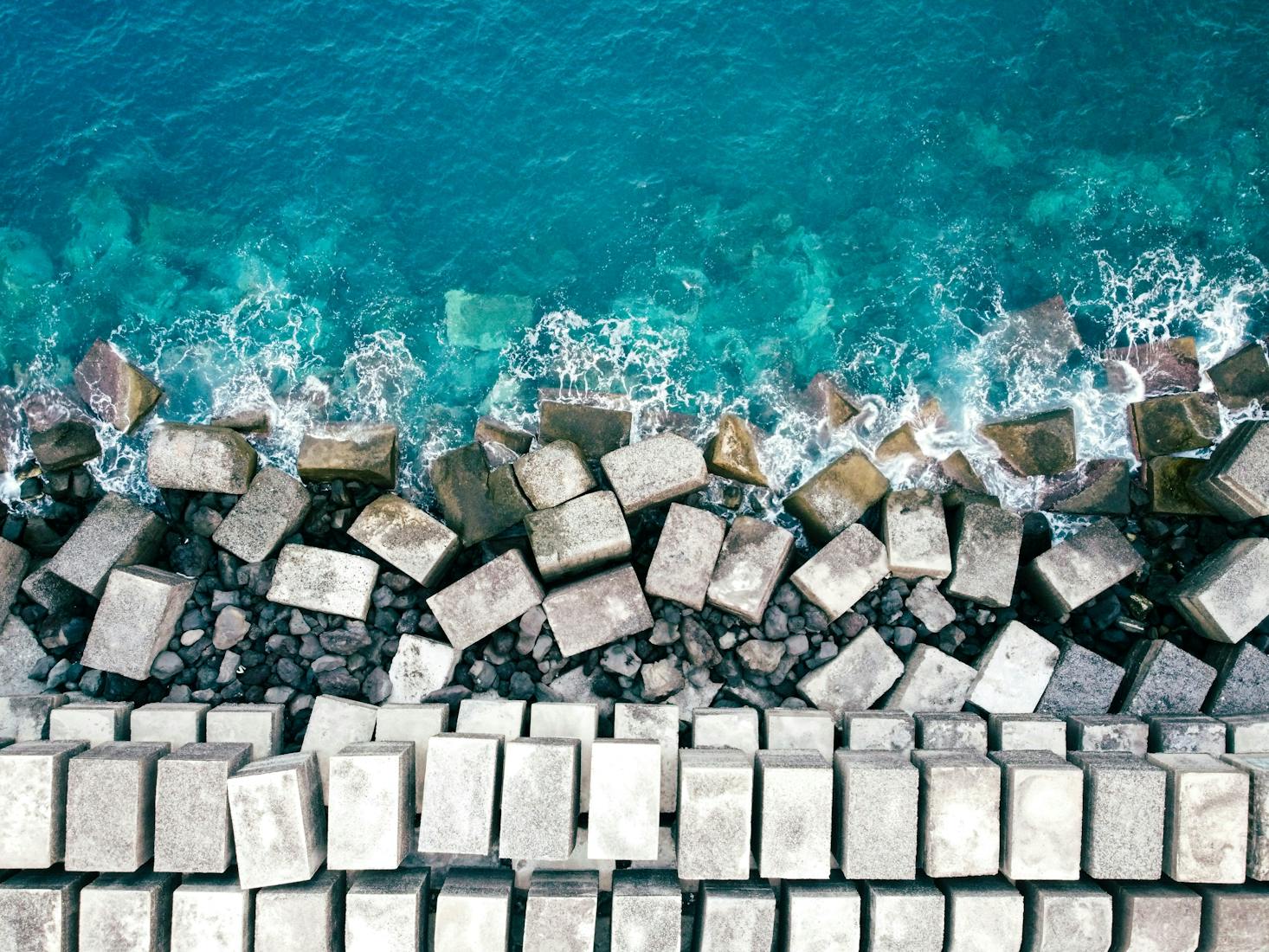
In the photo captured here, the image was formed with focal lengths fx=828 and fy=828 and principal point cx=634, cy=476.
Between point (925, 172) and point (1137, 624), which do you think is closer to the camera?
point (1137, 624)

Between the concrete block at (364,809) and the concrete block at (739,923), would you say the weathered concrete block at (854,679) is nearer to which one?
the concrete block at (739,923)

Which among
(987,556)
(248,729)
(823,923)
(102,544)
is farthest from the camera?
(102,544)

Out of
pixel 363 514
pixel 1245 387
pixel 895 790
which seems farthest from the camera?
pixel 1245 387

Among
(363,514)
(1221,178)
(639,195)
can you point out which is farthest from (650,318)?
(1221,178)

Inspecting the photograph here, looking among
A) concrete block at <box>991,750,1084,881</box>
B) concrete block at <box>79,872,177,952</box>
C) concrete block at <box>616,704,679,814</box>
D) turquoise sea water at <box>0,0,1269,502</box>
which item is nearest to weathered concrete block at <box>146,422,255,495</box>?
turquoise sea water at <box>0,0,1269,502</box>

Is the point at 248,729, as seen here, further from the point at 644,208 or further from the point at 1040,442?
the point at 1040,442

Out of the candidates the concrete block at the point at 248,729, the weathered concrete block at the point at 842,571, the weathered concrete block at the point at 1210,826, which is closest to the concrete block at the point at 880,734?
the weathered concrete block at the point at 842,571

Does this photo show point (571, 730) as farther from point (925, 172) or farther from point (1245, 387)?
point (1245, 387)

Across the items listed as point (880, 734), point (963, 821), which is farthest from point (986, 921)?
point (880, 734)
